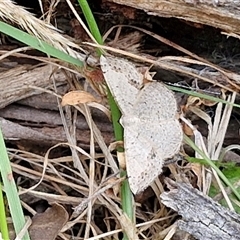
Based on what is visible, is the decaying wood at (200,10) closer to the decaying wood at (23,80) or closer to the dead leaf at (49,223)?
the decaying wood at (23,80)

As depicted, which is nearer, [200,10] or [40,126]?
[200,10]

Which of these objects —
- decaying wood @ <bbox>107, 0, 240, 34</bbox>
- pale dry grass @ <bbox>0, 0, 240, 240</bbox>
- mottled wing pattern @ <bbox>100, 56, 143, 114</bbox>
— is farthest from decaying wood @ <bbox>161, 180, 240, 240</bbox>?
decaying wood @ <bbox>107, 0, 240, 34</bbox>

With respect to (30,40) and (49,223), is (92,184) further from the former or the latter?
(30,40)

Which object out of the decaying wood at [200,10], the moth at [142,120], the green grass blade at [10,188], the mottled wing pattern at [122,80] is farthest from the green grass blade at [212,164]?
the green grass blade at [10,188]

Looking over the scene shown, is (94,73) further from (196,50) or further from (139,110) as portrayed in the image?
(196,50)

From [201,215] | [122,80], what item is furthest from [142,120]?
[201,215]

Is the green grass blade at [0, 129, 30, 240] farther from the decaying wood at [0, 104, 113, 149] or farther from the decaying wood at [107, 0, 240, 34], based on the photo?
the decaying wood at [107, 0, 240, 34]
